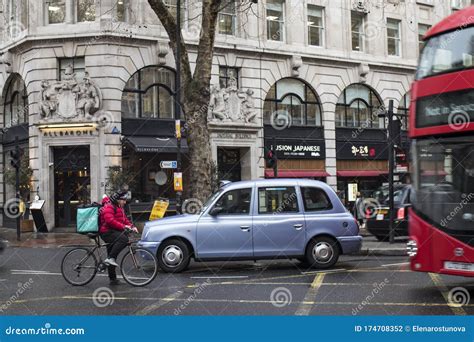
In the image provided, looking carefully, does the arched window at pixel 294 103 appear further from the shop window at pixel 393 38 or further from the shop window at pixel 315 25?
the shop window at pixel 393 38

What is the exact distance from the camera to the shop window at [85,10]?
24562 millimetres

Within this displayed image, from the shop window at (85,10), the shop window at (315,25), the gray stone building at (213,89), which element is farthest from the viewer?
the shop window at (315,25)

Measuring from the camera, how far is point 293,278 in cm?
1063

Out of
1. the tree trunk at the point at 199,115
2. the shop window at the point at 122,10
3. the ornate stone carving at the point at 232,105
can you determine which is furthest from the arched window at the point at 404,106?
the tree trunk at the point at 199,115

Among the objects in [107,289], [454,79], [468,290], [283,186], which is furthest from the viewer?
[283,186]

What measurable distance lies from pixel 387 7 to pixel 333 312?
90.9ft

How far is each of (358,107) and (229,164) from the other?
27.7ft

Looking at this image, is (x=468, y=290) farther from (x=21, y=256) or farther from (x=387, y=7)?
(x=387, y=7)

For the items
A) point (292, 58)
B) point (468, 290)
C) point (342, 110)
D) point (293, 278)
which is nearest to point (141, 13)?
point (292, 58)

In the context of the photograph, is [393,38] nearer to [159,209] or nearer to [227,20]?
[227,20]

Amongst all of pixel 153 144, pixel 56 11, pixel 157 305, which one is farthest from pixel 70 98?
pixel 157 305

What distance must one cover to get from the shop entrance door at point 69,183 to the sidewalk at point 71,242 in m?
1.70

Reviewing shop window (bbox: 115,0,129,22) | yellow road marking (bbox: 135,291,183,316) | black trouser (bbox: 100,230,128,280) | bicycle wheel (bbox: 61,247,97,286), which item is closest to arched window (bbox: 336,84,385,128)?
shop window (bbox: 115,0,129,22)

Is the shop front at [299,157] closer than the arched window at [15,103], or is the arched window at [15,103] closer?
the arched window at [15,103]
